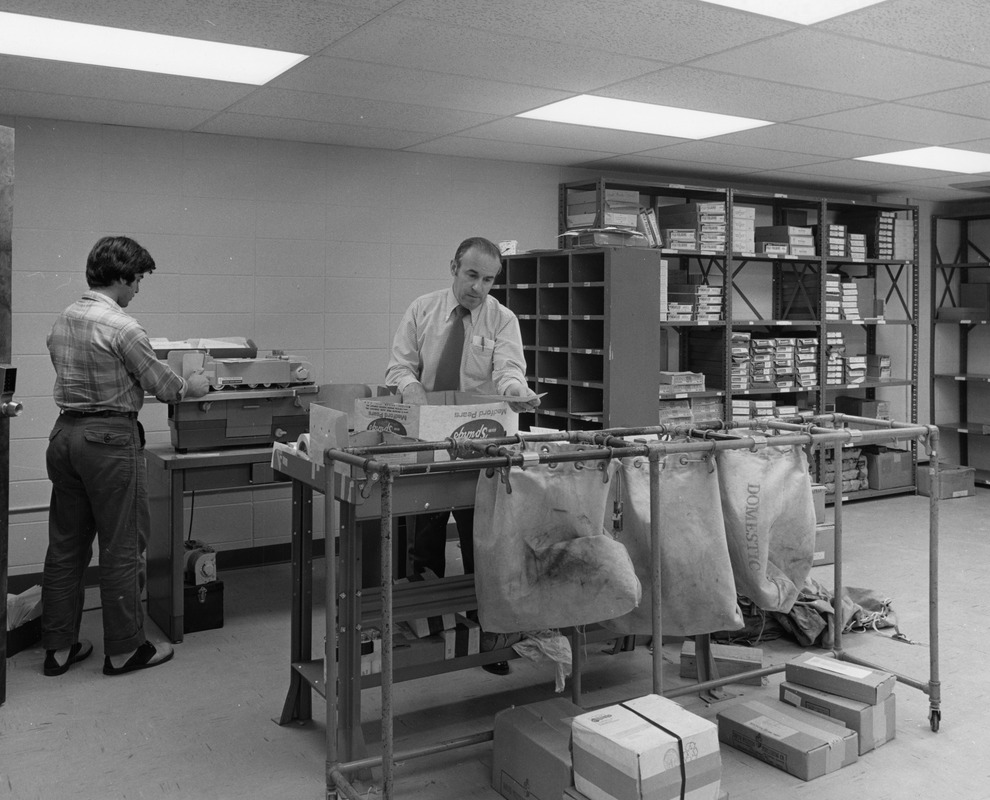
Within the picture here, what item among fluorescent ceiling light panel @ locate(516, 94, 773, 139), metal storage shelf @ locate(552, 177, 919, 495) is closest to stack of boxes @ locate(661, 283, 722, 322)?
metal storage shelf @ locate(552, 177, 919, 495)

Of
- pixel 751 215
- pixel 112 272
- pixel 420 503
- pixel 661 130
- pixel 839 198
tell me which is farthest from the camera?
pixel 839 198

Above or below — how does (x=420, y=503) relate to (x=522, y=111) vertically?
below

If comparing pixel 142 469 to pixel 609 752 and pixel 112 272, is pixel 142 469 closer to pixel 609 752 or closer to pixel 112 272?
pixel 112 272

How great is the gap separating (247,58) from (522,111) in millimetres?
1482

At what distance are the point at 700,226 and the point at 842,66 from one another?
2.75 m

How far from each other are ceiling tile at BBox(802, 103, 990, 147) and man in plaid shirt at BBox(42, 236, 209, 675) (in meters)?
3.57

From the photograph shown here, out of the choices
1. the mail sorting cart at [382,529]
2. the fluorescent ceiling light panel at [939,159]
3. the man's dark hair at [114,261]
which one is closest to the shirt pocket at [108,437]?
the man's dark hair at [114,261]

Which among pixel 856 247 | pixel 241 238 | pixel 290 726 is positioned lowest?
pixel 290 726

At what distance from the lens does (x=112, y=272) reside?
12.2 ft

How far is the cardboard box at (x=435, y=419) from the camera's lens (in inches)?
111

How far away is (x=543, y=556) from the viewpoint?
2723 mm

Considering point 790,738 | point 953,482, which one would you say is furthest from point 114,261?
point 953,482

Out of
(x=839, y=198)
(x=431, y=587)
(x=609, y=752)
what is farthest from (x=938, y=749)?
(x=839, y=198)

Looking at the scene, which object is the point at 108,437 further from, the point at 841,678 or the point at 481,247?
the point at 841,678
